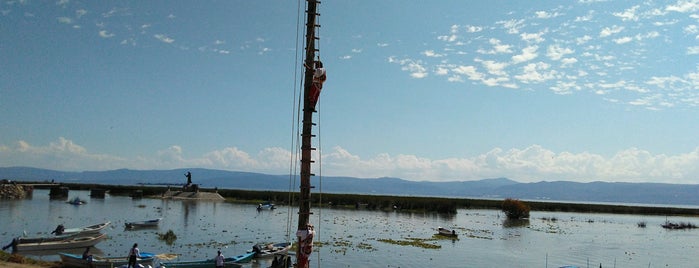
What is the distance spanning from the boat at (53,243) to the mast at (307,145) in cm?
3198

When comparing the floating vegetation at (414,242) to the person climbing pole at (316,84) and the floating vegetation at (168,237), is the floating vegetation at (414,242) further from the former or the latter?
the person climbing pole at (316,84)

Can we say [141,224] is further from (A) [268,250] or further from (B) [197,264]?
(B) [197,264]

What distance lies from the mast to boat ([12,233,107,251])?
105 ft

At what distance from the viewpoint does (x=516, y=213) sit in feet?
338

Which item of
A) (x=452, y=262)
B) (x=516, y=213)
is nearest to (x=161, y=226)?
(x=452, y=262)

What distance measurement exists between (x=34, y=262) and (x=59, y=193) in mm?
98796

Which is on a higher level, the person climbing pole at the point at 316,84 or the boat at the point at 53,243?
the person climbing pole at the point at 316,84

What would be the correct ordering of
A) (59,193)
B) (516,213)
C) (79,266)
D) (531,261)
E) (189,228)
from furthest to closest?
(59,193), (516,213), (189,228), (531,261), (79,266)

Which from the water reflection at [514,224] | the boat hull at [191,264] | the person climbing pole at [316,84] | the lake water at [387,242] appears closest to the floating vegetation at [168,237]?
the lake water at [387,242]

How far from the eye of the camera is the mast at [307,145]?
15133 millimetres

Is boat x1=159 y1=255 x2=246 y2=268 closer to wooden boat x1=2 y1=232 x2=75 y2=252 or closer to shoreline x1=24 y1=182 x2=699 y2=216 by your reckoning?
wooden boat x1=2 y1=232 x2=75 y2=252

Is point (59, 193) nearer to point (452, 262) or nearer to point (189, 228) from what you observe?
point (189, 228)

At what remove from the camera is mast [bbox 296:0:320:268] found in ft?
49.6

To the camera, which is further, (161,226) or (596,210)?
(596,210)
